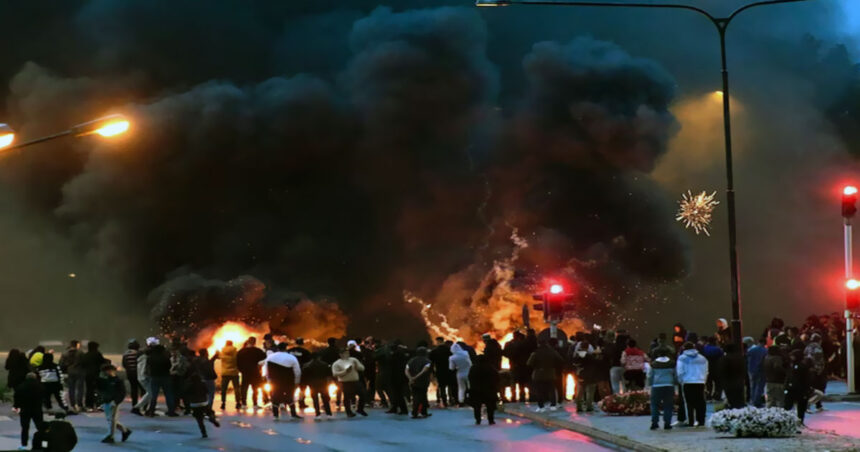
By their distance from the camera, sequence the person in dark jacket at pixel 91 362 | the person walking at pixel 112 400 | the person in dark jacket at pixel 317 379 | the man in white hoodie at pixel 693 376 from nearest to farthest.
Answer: the person walking at pixel 112 400, the man in white hoodie at pixel 693 376, the person in dark jacket at pixel 317 379, the person in dark jacket at pixel 91 362

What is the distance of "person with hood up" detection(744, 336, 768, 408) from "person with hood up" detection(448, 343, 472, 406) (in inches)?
233

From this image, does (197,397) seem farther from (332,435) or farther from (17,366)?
(17,366)

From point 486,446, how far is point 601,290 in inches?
1099

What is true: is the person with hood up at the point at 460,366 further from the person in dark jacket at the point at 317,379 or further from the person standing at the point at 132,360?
the person standing at the point at 132,360

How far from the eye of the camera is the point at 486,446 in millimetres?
19406

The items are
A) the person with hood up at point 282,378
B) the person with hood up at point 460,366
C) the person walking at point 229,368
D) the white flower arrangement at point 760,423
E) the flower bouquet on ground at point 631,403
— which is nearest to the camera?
the white flower arrangement at point 760,423

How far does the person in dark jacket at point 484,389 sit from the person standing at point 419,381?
1715mm

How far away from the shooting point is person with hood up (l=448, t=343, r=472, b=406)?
89.7ft

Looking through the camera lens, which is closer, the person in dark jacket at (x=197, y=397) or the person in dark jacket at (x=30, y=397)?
the person in dark jacket at (x=30, y=397)

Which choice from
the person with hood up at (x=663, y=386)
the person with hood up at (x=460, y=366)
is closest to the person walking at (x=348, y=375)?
the person with hood up at (x=460, y=366)

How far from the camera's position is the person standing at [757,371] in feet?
79.6

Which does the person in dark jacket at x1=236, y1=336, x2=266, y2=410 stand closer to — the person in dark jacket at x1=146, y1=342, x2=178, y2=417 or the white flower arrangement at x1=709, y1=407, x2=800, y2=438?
the person in dark jacket at x1=146, y1=342, x2=178, y2=417

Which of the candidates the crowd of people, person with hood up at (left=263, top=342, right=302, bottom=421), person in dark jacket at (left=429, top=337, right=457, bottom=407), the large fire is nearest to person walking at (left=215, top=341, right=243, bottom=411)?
the crowd of people

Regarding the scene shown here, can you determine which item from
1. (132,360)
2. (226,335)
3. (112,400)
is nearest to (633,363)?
(132,360)
